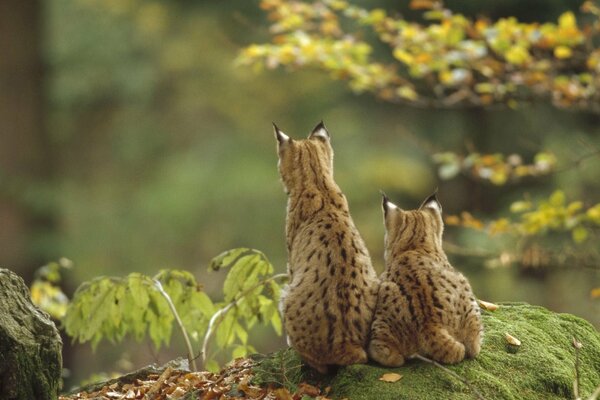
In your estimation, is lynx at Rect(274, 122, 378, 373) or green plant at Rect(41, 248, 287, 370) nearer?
lynx at Rect(274, 122, 378, 373)

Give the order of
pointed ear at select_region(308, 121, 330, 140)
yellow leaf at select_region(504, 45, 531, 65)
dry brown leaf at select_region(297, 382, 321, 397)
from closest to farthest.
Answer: dry brown leaf at select_region(297, 382, 321, 397) → pointed ear at select_region(308, 121, 330, 140) → yellow leaf at select_region(504, 45, 531, 65)

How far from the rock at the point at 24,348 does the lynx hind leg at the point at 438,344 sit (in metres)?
1.88

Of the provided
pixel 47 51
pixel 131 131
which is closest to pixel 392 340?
pixel 47 51

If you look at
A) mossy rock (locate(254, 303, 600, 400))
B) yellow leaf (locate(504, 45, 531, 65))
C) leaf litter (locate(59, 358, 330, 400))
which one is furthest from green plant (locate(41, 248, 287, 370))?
yellow leaf (locate(504, 45, 531, 65))

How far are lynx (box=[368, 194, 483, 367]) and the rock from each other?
1.65 m

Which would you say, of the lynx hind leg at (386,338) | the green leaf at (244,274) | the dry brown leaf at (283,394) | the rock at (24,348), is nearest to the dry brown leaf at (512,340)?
the lynx hind leg at (386,338)

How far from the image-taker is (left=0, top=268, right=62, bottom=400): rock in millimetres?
4402

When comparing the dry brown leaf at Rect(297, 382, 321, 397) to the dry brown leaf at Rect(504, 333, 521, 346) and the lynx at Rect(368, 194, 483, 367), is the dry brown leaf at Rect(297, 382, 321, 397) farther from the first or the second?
the dry brown leaf at Rect(504, 333, 521, 346)

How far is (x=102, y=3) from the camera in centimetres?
1673

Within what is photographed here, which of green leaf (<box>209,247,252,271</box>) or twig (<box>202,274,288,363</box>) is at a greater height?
green leaf (<box>209,247,252,271</box>)

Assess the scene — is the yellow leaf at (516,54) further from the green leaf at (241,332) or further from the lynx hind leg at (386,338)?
the lynx hind leg at (386,338)

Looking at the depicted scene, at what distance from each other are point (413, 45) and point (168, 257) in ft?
33.9

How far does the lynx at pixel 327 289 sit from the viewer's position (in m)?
4.86

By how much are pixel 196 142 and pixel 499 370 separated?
13613 mm
